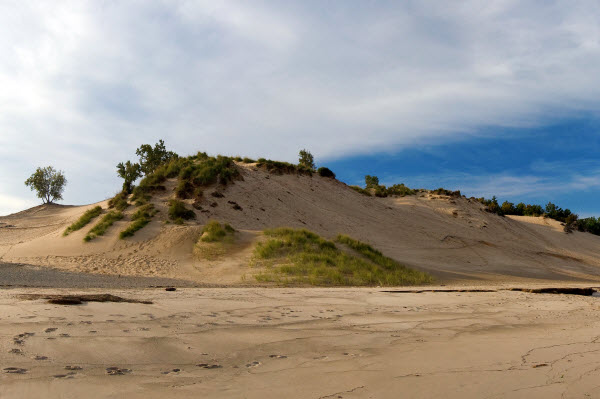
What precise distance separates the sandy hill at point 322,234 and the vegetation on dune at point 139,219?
0.94 ft

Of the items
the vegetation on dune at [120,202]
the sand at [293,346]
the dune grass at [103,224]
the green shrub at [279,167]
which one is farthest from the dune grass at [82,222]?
the green shrub at [279,167]

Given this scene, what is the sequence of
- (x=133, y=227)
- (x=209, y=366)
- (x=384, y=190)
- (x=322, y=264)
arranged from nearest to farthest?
(x=209, y=366) < (x=322, y=264) < (x=133, y=227) < (x=384, y=190)

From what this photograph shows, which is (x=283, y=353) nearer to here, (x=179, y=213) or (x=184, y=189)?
(x=179, y=213)

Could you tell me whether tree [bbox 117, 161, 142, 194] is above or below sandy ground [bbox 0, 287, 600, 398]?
above

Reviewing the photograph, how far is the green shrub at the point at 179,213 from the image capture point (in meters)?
21.6

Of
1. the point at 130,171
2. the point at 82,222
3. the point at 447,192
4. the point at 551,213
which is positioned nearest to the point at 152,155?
the point at 130,171

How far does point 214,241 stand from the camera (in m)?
18.8

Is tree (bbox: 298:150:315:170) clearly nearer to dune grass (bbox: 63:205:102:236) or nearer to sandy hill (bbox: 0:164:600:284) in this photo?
sandy hill (bbox: 0:164:600:284)

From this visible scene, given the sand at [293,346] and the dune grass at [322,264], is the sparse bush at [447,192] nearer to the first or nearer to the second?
the dune grass at [322,264]

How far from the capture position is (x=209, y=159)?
94.7 feet

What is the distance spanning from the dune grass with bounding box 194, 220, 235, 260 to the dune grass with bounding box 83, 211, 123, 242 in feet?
16.0

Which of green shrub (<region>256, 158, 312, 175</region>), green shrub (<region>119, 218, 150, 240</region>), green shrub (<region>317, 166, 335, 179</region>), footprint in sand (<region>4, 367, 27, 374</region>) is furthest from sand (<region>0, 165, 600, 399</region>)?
green shrub (<region>317, 166, 335, 179</region>)

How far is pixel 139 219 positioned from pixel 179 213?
1.89 metres

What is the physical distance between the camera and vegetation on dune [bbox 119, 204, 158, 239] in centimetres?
1997
